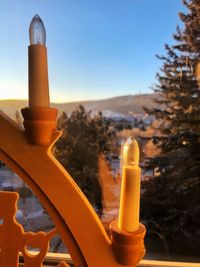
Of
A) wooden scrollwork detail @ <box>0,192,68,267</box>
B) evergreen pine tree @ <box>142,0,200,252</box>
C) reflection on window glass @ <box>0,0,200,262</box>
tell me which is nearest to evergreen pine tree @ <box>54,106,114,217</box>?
reflection on window glass @ <box>0,0,200,262</box>

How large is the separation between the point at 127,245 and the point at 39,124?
0.65ft

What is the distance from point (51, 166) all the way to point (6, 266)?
206 millimetres

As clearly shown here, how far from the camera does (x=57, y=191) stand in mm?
408

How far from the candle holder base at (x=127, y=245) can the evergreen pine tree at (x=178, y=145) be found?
652 mm

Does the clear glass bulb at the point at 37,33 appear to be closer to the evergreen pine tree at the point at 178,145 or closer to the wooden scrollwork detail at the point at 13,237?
the wooden scrollwork detail at the point at 13,237

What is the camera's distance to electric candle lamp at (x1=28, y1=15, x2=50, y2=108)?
1.27 feet

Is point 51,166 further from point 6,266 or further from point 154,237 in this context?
point 154,237

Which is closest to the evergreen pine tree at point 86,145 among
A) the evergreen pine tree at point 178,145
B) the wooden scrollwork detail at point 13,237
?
the evergreen pine tree at point 178,145

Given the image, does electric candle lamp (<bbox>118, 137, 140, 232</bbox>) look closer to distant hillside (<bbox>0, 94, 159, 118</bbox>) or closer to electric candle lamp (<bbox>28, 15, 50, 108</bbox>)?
electric candle lamp (<bbox>28, 15, 50, 108</bbox>)

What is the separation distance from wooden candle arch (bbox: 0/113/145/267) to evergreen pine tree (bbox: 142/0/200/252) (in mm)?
647

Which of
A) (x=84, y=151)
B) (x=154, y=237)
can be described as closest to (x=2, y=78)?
(x=84, y=151)

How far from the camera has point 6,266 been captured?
48 cm

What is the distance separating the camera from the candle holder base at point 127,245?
381mm

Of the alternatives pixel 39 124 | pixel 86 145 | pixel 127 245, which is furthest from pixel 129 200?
pixel 86 145
